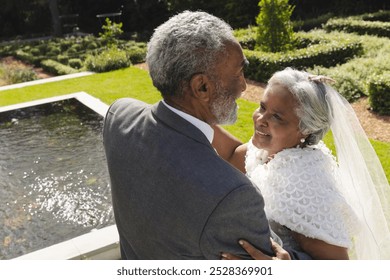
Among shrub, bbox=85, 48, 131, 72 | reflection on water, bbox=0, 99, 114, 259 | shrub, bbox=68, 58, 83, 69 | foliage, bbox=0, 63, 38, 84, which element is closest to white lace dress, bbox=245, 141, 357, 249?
reflection on water, bbox=0, 99, 114, 259

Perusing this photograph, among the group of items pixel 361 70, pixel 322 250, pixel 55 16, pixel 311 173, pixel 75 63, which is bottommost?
pixel 75 63

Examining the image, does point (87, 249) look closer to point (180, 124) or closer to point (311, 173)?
point (311, 173)

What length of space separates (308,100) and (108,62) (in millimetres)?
12702

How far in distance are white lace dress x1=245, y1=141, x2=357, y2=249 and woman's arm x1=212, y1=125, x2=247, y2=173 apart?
0.47 meters

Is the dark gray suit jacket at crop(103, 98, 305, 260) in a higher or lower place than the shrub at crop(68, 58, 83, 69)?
higher

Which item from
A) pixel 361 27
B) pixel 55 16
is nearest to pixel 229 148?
pixel 361 27

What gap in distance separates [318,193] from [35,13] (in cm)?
3570

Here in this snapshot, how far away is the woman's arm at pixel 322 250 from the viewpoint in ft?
7.52

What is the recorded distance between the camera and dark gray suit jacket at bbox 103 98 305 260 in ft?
4.94

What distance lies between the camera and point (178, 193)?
61.2 inches

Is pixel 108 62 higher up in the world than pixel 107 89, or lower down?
higher up

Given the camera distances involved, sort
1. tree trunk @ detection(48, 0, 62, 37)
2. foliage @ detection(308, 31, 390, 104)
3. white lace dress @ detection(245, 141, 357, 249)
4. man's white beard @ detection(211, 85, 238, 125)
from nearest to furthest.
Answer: man's white beard @ detection(211, 85, 238, 125) < white lace dress @ detection(245, 141, 357, 249) < foliage @ detection(308, 31, 390, 104) < tree trunk @ detection(48, 0, 62, 37)

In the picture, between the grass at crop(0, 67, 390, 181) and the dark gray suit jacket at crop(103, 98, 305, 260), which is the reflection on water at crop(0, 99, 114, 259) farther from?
the dark gray suit jacket at crop(103, 98, 305, 260)

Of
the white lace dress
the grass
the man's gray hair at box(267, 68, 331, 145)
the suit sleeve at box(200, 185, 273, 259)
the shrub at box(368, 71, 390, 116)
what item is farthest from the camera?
the grass
